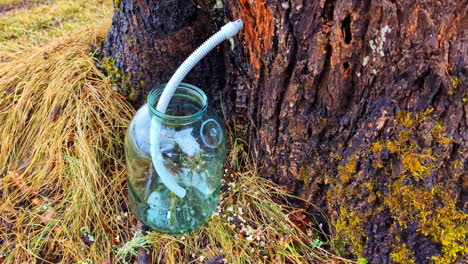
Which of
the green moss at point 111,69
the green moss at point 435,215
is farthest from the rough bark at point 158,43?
the green moss at point 435,215

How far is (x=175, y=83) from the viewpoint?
1.65 m

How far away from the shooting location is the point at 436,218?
158 centimetres

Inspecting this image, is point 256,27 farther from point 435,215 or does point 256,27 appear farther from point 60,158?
point 60,158

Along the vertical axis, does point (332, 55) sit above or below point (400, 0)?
below

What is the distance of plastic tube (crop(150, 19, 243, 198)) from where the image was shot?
1630 mm

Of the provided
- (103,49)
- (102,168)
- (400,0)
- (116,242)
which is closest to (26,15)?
(103,49)

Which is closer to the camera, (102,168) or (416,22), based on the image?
(416,22)

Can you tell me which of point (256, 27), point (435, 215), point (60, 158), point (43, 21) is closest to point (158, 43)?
point (256, 27)

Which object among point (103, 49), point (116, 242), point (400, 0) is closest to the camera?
point (400, 0)

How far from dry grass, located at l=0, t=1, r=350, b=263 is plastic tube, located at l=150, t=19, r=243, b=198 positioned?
33 cm

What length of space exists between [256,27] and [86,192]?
1.20 meters

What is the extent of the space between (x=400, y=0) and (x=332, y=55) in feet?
1.01

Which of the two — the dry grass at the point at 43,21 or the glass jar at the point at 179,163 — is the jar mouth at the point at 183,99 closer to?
the glass jar at the point at 179,163

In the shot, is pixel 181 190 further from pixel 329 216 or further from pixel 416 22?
pixel 416 22
